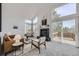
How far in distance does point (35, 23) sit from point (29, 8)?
1.04ft

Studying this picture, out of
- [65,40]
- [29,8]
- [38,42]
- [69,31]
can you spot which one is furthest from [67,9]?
[38,42]

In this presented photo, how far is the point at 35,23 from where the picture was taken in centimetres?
233

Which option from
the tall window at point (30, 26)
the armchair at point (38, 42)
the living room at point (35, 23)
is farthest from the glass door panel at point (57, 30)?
the tall window at point (30, 26)

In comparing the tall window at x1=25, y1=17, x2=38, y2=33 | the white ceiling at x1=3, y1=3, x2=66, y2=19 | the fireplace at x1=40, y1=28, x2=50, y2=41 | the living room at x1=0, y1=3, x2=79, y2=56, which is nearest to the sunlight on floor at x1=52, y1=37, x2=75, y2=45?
the living room at x1=0, y1=3, x2=79, y2=56

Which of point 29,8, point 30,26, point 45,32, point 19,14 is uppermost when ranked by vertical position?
point 29,8

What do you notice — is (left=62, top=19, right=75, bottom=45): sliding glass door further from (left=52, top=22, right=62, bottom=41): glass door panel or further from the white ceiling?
the white ceiling

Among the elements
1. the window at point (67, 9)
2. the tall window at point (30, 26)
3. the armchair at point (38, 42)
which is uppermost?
the window at point (67, 9)

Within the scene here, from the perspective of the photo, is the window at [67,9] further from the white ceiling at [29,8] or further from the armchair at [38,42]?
the armchair at [38,42]

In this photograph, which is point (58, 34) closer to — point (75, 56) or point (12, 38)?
point (75, 56)

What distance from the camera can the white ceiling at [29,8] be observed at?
7.27ft

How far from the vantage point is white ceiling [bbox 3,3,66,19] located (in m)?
2.22

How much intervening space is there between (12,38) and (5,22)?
1.09 ft

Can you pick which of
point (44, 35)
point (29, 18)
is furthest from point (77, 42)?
point (29, 18)

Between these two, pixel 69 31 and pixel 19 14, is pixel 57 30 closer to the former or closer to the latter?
pixel 69 31
